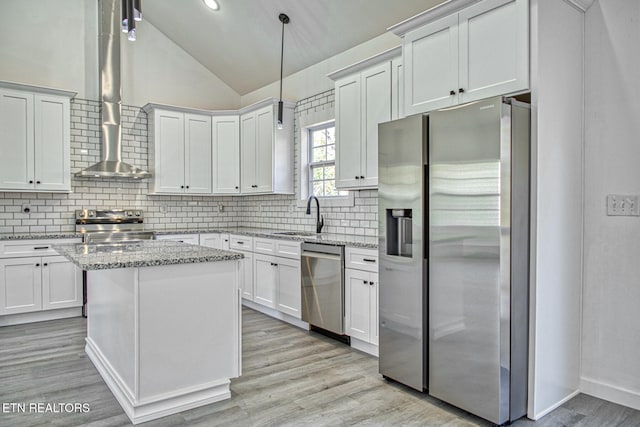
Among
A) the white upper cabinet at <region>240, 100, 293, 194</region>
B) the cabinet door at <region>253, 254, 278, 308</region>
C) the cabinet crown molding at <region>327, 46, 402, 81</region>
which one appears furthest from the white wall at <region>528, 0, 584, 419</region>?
the white upper cabinet at <region>240, 100, 293, 194</region>

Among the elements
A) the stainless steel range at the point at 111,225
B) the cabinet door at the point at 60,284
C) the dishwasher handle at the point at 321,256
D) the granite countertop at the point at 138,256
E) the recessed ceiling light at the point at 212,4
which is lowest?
the cabinet door at the point at 60,284

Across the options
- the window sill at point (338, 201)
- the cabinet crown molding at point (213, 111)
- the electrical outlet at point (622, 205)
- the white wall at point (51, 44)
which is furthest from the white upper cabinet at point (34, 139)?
the electrical outlet at point (622, 205)

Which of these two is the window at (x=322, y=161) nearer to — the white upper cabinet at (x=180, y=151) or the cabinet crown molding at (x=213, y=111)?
the cabinet crown molding at (x=213, y=111)

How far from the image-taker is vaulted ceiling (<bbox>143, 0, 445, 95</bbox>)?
3988 millimetres

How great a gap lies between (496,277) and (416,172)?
821 millimetres

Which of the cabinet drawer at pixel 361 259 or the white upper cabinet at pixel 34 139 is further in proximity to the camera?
the white upper cabinet at pixel 34 139

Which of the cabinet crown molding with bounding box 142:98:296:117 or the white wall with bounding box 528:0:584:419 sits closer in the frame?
the white wall with bounding box 528:0:584:419

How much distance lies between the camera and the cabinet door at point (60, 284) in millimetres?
4599

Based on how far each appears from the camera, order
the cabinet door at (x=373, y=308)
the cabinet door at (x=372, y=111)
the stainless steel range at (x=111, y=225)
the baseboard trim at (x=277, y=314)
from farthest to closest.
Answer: the stainless steel range at (x=111, y=225) < the baseboard trim at (x=277, y=314) < the cabinet door at (x=372, y=111) < the cabinet door at (x=373, y=308)

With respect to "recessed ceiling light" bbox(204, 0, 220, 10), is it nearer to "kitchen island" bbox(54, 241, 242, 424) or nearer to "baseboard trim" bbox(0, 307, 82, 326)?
"kitchen island" bbox(54, 241, 242, 424)

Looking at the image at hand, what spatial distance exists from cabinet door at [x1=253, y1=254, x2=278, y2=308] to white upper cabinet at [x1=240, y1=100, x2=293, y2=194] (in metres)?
0.93

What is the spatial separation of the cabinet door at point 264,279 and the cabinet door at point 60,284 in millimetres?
1965

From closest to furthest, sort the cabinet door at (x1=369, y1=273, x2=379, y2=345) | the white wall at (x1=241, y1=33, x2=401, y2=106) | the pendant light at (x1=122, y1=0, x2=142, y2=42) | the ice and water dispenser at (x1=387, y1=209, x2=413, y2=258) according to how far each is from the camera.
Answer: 1. the pendant light at (x1=122, y1=0, x2=142, y2=42)
2. the ice and water dispenser at (x1=387, y1=209, x2=413, y2=258)
3. the cabinet door at (x1=369, y1=273, x2=379, y2=345)
4. the white wall at (x1=241, y1=33, x2=401, y2=106)

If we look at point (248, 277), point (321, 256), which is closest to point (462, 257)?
point (321, 256)
